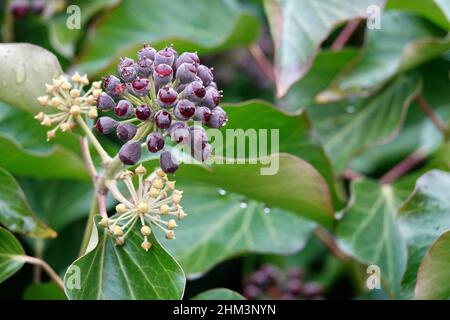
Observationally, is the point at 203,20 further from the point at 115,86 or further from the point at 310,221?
the point at 115,86

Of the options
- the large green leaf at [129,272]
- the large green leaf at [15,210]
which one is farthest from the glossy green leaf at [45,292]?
the large green leaf at [129,272]

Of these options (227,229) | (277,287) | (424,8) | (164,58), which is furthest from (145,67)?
(424,8)

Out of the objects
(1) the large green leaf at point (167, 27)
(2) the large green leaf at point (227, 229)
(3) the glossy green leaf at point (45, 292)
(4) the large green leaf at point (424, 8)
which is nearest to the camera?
(3) the glossy green leaf at point (45, 292)

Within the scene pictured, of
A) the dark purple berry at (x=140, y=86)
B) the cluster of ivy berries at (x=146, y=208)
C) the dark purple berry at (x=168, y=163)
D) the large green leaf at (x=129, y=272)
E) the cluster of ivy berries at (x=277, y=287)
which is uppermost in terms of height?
the dark purple berry at (x=140, y=86)

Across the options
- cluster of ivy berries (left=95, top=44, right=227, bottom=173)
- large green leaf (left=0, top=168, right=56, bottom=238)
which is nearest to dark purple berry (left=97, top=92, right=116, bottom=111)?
cluster of ivy berries (left=95, top=44, right=227, bottom=173)

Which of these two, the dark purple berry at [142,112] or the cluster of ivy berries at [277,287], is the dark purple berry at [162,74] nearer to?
the dark purple berry at [142,112]

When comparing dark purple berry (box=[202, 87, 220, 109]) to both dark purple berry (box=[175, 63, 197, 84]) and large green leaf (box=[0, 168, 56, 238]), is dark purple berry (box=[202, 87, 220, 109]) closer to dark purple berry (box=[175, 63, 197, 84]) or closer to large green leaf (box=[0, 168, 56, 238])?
dark purple berry (box=[175, 63, 197, 84])
